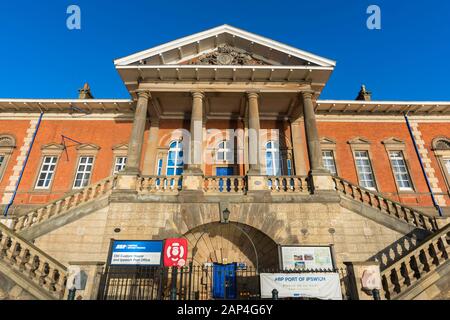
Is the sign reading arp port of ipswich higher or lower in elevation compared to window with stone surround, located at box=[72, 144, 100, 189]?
lower

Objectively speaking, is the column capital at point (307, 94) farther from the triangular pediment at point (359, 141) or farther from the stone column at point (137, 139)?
the stone column at point (137, 139)

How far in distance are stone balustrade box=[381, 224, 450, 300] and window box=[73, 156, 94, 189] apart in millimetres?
15884

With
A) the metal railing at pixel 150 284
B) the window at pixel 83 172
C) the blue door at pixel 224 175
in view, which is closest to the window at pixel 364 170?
the blue door at pixel 224 175

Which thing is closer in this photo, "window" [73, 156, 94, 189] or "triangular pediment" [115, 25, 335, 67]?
"triangular pediment" [115, 25, 335, 67]

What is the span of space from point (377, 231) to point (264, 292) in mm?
6018

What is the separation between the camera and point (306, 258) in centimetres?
971

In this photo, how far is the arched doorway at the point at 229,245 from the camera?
11.0 m

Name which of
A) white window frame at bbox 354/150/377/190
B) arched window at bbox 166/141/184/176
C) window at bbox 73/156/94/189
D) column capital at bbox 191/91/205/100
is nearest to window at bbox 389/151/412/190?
white window frame at bbox 354/150/377/190

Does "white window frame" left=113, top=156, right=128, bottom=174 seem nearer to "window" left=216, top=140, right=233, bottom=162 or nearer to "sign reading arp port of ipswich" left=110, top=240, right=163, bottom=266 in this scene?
"window" left=216, top=140, right=233, bottom=162

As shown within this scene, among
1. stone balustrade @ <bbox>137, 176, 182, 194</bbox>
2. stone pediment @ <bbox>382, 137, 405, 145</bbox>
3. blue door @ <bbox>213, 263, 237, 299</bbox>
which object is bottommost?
blue door @ <bbox>213, 263, 237, 299</bbox>

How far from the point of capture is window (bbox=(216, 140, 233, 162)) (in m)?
16.5

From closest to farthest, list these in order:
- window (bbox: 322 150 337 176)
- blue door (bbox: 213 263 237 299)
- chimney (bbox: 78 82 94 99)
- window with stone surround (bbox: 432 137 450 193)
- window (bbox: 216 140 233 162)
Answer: blue door (bbox: 213 263 237 299) → window with stone surround (bbox: 432 137 450 193) → window (bbox: 216 140 233 162) → window (bbox: 322 150 337 176) → chimney (bbox: 78 82 94 99)

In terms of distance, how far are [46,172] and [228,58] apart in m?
13.2

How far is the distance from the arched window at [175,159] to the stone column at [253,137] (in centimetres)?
519
